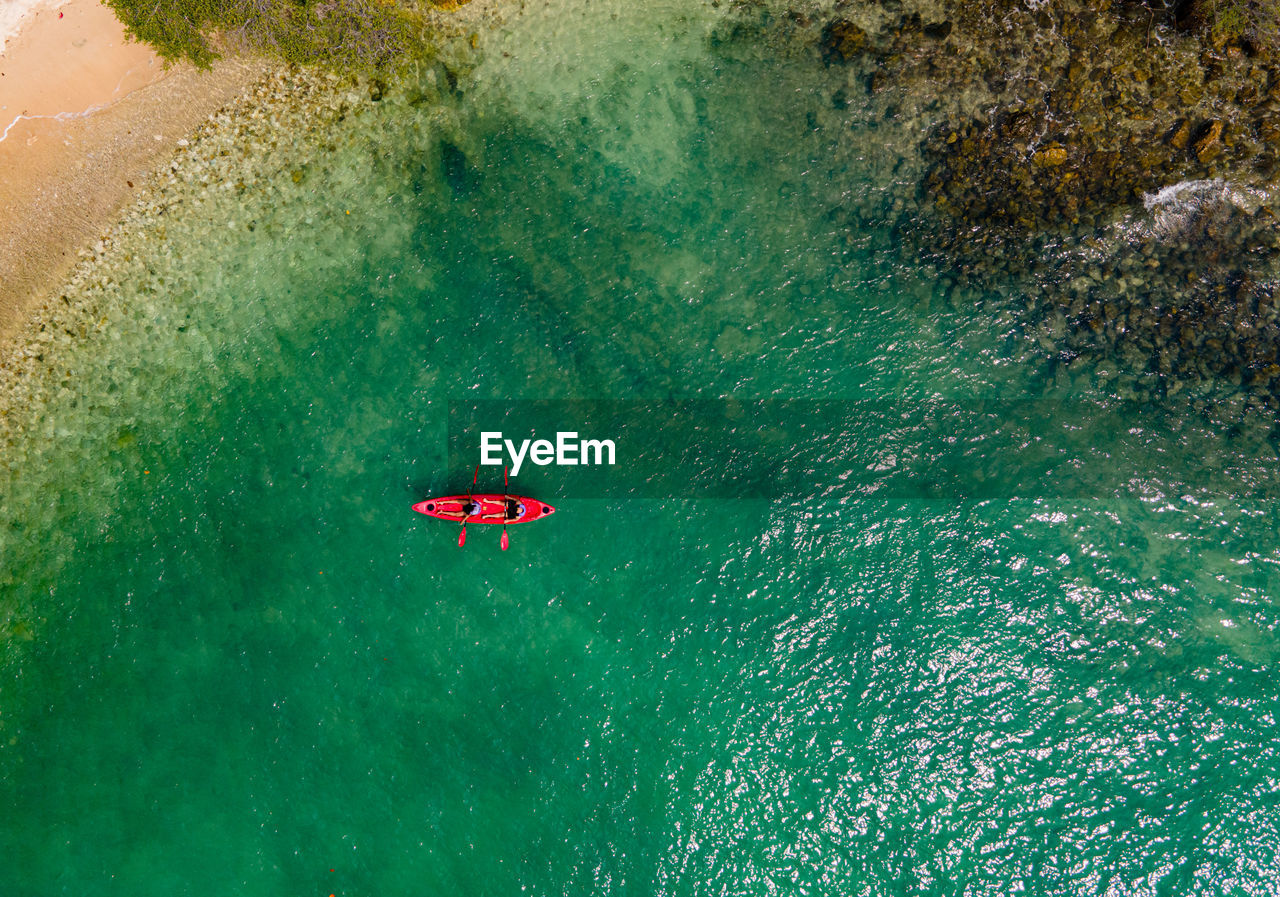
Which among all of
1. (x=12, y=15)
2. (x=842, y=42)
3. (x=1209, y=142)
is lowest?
(x=1209, y=142)

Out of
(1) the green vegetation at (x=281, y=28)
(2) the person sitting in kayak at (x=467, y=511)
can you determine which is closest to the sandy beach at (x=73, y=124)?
(1) the green vegetation at (x=281, y=28)

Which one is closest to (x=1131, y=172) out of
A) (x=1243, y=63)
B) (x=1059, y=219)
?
(x=1059, y=219)

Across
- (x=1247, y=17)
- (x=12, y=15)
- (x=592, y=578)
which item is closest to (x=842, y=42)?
(x=1247, y=17)

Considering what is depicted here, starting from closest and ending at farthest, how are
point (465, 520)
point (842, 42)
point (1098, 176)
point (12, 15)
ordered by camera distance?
point (465, 520) → point (12, 15) → point (1098, 176) → point (842, 42)

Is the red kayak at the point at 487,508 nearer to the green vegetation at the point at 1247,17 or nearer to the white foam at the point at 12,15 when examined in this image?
the white foam at the point at 12,15

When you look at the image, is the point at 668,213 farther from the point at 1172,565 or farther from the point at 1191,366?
the point at 1172,565

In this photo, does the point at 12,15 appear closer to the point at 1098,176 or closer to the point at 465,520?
the point at 465,520
